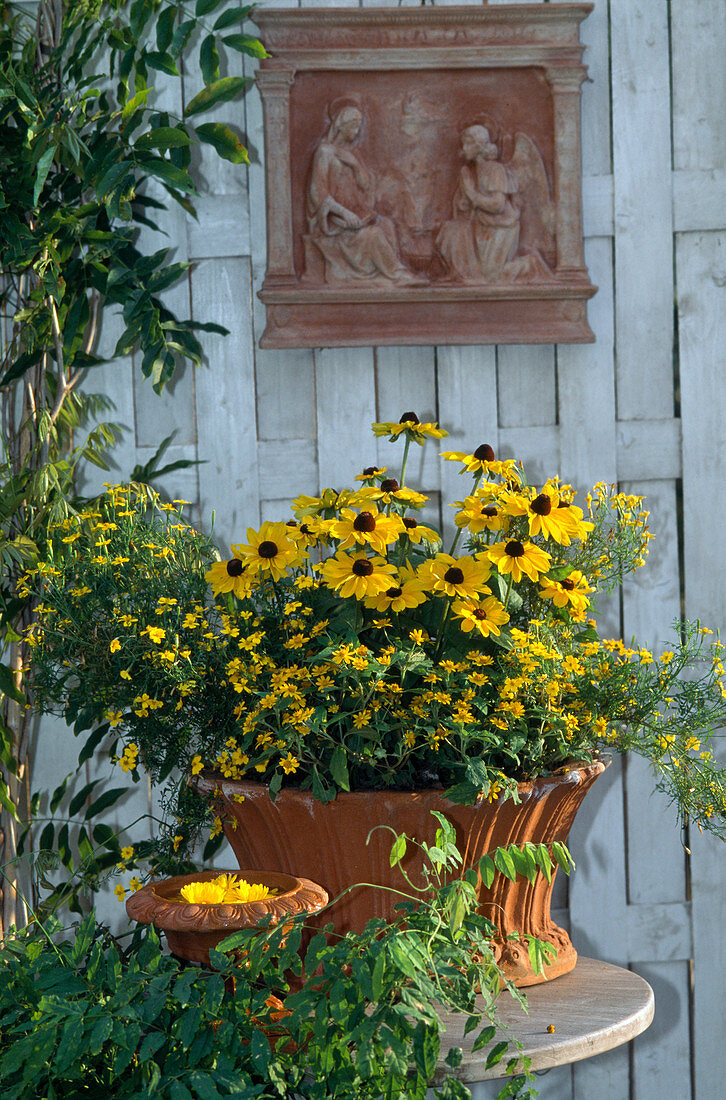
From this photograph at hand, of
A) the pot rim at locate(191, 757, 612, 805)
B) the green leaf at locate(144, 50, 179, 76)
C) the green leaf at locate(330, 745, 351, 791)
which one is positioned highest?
the green leaf at locate(144, 50, 179, 76)

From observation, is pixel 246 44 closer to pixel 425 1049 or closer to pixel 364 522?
pixel 364 522

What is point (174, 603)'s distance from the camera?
126 centimetres

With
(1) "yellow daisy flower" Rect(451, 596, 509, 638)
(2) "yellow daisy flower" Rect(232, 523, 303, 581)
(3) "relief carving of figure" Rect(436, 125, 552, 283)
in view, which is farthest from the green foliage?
(1) "yellow daisy flower" Rect(451, 596, 509, 638)

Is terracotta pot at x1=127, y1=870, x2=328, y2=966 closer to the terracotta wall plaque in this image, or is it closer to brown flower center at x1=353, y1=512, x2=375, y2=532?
brown flower center at x1=353, y1=512, x2=375, y2=532

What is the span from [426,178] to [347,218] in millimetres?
172

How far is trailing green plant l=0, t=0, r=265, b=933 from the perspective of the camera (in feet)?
5.27

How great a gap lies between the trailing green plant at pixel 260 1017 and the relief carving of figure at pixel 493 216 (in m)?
1.14

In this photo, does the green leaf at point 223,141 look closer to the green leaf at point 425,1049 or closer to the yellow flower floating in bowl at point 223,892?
the yellow flower floating in bowl at point 223,892

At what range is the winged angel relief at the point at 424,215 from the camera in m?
1.80

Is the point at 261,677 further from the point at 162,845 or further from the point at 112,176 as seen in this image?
the point at 112,176

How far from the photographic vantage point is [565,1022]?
1.08 metres

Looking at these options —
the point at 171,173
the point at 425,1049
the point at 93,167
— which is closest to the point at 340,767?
the point at 425,1049

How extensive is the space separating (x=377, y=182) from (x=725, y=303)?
0.69 metres

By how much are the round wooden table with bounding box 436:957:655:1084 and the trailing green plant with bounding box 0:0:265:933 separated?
2.88 feet
